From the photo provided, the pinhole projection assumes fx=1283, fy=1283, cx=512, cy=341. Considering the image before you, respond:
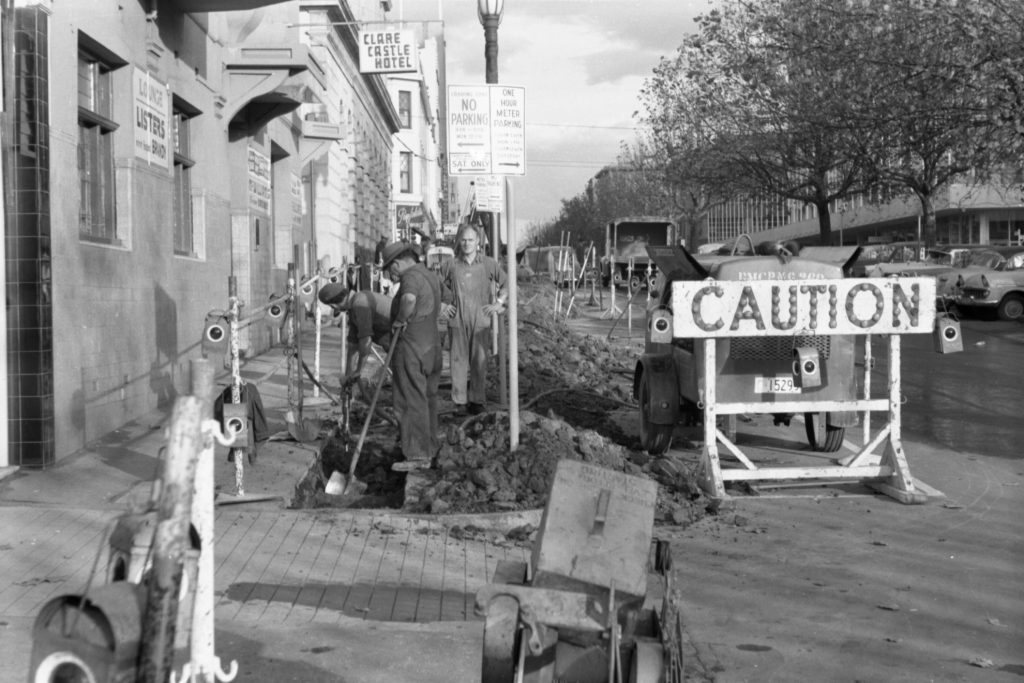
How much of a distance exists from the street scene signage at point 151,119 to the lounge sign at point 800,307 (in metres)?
6.25

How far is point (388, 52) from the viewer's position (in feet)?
92.0

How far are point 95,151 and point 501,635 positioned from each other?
875 centimetres

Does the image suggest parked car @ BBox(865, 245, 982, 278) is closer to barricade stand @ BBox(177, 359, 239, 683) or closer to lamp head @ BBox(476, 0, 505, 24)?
lamp head @ BBox(476, 0, 505, 24)

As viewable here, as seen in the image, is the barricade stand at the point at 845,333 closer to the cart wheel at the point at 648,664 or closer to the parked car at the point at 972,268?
the cart wheel at the point at 648,664

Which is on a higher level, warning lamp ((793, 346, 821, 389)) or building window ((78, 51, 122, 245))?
building window ((78, 51, 122, 245))

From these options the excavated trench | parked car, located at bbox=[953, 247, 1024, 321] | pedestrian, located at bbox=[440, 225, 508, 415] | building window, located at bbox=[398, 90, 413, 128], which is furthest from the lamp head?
building window, located at bbox=[398, 90, 413, 128]

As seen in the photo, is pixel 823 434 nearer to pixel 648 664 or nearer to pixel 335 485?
pixel 335 485

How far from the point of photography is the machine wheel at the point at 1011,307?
30.4m

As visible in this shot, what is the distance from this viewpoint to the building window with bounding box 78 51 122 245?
1115 cm

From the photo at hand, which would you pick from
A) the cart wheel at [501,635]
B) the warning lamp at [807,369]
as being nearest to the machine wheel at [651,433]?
the warning lamp at [807,369]

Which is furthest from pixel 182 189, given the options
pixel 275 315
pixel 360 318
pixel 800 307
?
pixel 800 307

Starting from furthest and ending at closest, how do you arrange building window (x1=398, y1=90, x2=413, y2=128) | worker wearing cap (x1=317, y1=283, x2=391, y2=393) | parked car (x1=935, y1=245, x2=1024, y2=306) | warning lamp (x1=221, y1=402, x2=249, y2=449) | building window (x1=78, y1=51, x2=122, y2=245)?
building window (x1=398, y1=90, x2=413, y2=128)
parked car (x1=935, y1=245, x2=1024, y2=306)
worker wearing cap (x1=317, y1=283, x2=391, y2=393)
building window (x1=78, y1=51, x2=122, y2=245)
warning lamp (x1=221, y1=402, x2=249, y2=449)

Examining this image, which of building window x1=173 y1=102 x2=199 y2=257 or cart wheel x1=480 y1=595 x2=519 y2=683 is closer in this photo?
cart wheel x1=480 y1=595 x2=519 y2=683

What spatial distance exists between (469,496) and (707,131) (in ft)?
135
